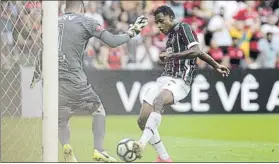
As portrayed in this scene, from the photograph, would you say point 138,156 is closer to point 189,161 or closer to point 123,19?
point 189,161

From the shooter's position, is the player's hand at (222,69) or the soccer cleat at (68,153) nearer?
the soccer cleat at (68,153)

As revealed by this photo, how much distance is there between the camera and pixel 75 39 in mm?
6250

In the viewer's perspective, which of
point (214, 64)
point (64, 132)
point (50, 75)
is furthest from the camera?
point (214, 64)

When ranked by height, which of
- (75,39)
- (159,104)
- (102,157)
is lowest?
(102,157)

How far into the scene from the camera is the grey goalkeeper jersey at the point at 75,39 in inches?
244

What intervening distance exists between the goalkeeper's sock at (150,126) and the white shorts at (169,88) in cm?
12

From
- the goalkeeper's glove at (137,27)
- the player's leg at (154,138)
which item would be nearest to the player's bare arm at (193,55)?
the goalkeeper's glove at (137,27)

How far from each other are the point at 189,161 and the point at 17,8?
1.73 m

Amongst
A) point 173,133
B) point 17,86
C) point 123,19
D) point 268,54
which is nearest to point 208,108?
point 173,133

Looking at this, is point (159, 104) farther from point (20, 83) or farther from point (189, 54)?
point (20, 83)

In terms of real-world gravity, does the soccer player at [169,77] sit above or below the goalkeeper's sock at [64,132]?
above

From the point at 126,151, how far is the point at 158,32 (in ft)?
3.11

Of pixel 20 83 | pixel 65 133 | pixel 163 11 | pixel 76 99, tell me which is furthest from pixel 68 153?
pixel 163 11

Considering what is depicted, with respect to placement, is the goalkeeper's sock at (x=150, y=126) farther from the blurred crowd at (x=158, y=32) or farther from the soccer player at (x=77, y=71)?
the blurred crowd at (x=158, y=32)
